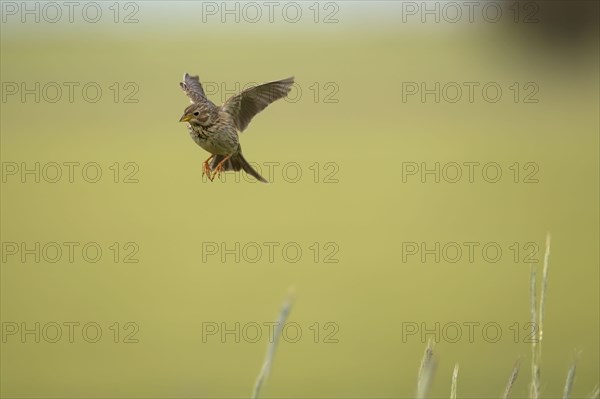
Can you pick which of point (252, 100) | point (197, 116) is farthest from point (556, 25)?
point (197, 116)

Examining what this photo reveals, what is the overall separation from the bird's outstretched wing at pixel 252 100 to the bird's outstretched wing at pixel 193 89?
0.10 metres

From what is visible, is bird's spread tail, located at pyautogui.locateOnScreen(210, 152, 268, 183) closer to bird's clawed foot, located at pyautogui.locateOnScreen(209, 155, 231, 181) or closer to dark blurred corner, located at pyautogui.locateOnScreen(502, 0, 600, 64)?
bird's clawed foot, located at pyautogui.locateOnScreen(209, 155, 231, 181)

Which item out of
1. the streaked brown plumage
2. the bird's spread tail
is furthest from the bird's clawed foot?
the bird's spread tail

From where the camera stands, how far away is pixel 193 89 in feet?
10.8

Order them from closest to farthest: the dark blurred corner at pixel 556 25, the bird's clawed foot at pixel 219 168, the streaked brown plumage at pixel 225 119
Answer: the bird's clawed foot at pixel 219 168 → the streaked brown plumage at pixel 225 119 → the dark blurred corner at pixel 556 25

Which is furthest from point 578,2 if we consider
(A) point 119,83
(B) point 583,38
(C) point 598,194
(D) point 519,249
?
(D) point 519,249

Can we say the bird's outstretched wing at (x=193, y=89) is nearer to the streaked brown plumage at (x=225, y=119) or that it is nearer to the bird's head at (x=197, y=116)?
the streaked brown plumage at (x=225, y=119)

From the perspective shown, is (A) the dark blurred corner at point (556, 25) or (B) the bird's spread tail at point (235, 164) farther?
(A) the dark blurred corner at point (556, 25)

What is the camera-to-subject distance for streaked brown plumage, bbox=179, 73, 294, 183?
2801mm

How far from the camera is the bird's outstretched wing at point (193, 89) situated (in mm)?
3169

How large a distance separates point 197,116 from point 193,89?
0.44m

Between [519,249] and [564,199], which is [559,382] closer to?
[519,249]

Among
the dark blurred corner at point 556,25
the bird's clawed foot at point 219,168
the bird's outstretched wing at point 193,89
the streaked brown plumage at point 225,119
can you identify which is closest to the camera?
the bird's clawed foot at point 219,168

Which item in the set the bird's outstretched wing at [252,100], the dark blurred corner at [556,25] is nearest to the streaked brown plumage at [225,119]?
the bird's outstretched wing at [252,100]
